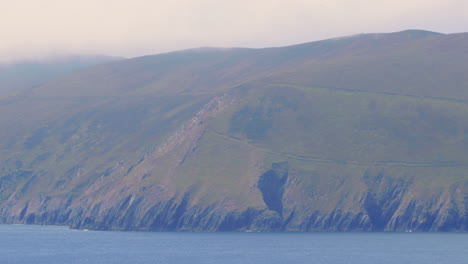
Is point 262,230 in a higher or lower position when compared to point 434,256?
lower

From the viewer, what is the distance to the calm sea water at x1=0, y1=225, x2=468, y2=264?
437ft

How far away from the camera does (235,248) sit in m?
150

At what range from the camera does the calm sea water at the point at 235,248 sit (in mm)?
133250

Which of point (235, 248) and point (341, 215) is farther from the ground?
point (235, 248)

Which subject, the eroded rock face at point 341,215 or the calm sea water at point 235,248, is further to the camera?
the eroded rock face at point 341,215

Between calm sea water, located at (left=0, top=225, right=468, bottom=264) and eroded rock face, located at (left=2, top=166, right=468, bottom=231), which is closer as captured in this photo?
calm sea water, located at (left=0, top=225, right=468, bottom=264)

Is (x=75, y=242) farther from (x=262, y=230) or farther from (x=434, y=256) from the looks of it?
(x=434, y=256)

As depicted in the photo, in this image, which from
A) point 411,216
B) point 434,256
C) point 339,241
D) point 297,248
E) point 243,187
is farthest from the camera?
point 243,187

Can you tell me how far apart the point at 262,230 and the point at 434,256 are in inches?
2281

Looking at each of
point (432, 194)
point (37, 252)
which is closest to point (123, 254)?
point (37, 252)

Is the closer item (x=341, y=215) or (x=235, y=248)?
(x=235, y=248)

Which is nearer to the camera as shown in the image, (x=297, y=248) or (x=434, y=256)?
(x=434, y=256)

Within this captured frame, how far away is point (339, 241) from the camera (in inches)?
6393

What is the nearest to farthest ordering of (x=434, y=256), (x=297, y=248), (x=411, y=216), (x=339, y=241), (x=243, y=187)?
(x=434, y=256), (x=297, y=248), (x=339, y=241), (x=411, y=216), (x=243, y=187)
